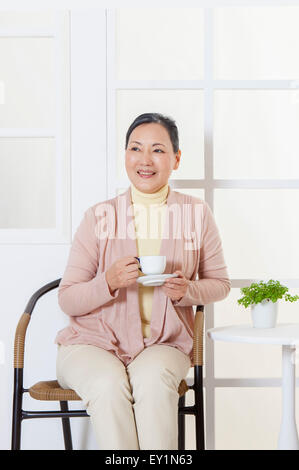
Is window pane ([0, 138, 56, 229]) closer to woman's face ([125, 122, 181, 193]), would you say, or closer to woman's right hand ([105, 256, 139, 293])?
woman's face ([125, 122, 181, 193])

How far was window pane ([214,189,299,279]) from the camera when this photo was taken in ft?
8.51

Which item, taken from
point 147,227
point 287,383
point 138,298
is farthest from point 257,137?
point 287,383

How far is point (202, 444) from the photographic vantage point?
2086 millimetres

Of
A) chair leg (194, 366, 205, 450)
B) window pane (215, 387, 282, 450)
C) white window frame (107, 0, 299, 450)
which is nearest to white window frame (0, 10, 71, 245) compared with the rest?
white window frame (107, 0, 299, 450)

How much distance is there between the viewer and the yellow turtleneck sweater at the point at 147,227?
2174 mm

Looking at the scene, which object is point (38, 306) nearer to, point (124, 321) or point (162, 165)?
point (124, 321)

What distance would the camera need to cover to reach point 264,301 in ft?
7.23

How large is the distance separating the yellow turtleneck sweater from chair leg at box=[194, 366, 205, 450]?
21 centimetres

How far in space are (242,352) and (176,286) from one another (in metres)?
0.68

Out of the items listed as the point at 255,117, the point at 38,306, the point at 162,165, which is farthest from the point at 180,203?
the point at 38,306

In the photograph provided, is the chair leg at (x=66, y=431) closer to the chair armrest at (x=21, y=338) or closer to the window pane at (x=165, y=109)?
the chair armrest at (x=21, y=338)

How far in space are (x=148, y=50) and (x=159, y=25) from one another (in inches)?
4.2

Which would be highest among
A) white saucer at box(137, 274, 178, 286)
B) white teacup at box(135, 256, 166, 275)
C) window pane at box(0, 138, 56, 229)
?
window pane at box(0, 138, 56, 229)

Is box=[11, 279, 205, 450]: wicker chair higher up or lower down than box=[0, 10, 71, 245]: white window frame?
lower down
